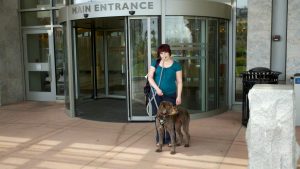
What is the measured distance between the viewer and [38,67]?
11773 mm

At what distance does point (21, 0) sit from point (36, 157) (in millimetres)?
7355

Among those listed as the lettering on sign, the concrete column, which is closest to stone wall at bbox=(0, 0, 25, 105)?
the lettering on sign

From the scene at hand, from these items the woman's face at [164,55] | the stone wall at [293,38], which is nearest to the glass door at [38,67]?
the woman's face at [164,55]

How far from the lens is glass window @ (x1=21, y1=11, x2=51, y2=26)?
37.8 ft

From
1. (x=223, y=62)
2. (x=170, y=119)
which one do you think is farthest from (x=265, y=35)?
(x=170, y=119)

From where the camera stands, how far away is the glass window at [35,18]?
11523 millimetres

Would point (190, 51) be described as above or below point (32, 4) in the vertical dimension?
below

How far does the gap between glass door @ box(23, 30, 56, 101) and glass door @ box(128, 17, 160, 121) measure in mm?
4310

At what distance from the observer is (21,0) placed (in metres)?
11.7

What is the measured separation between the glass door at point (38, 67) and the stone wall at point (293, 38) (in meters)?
6.97

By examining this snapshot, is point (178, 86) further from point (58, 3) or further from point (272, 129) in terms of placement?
point (58, 3)

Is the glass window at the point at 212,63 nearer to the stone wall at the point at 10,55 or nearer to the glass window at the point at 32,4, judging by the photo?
the glass window at the point at 32,4

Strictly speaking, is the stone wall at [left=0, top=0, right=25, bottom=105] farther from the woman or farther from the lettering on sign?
the woman

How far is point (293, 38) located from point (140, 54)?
11.8ft
